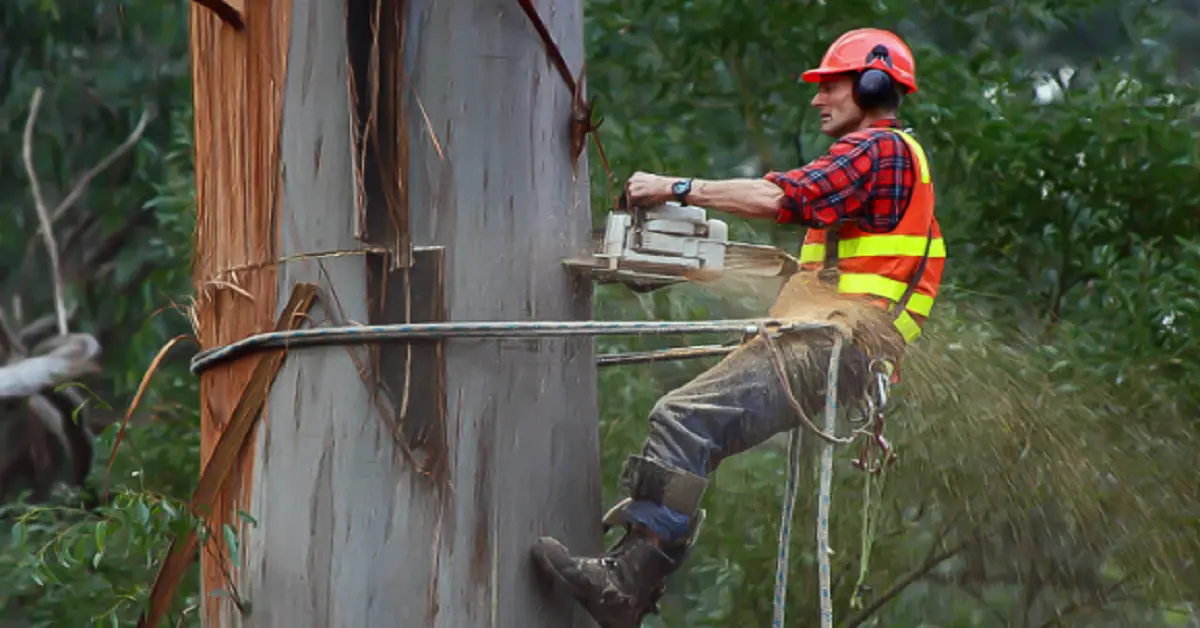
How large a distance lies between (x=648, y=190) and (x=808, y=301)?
76 centimetres

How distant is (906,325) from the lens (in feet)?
14.8

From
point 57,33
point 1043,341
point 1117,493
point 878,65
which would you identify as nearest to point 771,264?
point 878,65

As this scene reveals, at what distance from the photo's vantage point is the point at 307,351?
3.28 meters

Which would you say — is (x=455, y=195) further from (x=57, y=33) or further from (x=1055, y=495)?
(x=57, y=33)

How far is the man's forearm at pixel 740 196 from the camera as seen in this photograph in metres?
3.94

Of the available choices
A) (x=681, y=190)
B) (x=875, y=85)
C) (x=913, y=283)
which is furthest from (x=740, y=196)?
(x=875, y=85)

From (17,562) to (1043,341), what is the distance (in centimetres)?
486

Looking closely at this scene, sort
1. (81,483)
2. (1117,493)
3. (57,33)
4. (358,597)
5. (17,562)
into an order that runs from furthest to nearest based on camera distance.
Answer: (81,483) → (57,33) → (17,562) → (1117,493) → (358,597)

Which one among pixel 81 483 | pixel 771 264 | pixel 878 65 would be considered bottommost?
pixel 81 483

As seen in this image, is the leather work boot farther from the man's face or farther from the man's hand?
the man's face

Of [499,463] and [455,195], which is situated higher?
[455,195]

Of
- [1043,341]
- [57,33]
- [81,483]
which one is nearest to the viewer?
[1043,341]

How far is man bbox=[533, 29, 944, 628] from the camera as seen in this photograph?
12.5ft

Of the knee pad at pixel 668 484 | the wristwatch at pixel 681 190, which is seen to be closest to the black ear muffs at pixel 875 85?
the wristwatch at pixel 681 190
